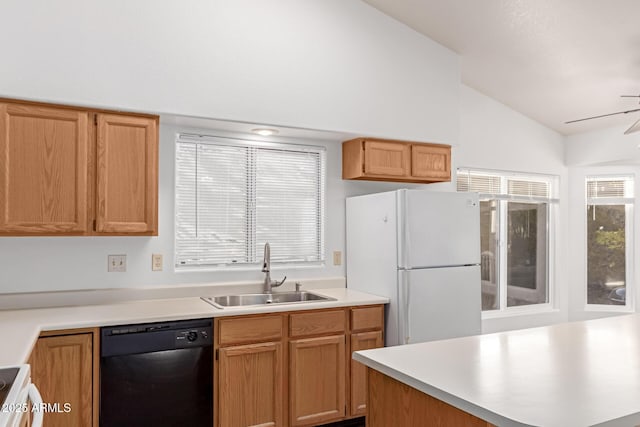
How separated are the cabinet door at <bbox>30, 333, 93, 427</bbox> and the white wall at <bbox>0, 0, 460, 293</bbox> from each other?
25.6 inches

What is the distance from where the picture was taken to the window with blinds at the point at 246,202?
3408mm

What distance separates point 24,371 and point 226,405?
1.41 m

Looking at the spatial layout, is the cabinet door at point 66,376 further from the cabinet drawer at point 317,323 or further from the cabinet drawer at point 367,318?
the cabinet drawer at point 367,318

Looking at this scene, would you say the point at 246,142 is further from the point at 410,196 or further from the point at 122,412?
the point at 122,412

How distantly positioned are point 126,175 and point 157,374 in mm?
1178

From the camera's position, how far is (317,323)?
10.3 ft

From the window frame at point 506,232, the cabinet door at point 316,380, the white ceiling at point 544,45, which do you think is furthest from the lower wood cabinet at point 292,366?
the white ceiling at point 544,45

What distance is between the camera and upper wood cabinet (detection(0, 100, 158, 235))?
8.51 feet

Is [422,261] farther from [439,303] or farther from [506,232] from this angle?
[506,232]

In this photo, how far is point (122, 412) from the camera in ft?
8.36

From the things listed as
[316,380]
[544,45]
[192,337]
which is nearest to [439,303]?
[316,380]

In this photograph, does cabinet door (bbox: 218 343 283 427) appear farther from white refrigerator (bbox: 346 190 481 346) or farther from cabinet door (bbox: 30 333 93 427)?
white refrigerator (bbox: 346 190 481 346)

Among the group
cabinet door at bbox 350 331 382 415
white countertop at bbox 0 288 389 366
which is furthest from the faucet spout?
cabinet door at bbox 350 331 382 415

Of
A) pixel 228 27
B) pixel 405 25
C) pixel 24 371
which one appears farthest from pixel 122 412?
pixel 405 25
